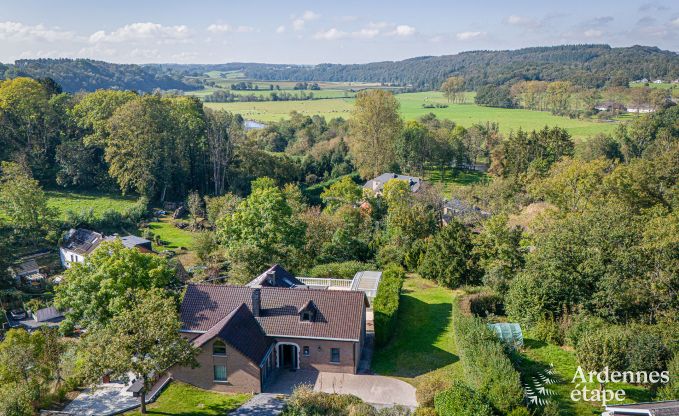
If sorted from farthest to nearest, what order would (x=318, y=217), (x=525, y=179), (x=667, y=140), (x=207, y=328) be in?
(x=667, y=140) < (x=525, y=179) < (x=318, y=217) < (x=207, y=328)

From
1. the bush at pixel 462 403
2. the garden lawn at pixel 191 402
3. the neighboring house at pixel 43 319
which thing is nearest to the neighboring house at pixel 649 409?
the bush at pixel 462 403

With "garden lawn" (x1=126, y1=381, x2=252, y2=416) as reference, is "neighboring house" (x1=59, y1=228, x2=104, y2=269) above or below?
above

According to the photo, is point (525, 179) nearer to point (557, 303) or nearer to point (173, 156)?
point (557, 303)

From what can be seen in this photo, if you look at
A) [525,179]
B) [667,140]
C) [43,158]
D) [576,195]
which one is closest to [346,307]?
[576,195]

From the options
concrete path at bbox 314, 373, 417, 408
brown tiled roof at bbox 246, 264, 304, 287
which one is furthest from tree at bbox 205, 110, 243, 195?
concrete path at bbox 314, 373, 417, 408

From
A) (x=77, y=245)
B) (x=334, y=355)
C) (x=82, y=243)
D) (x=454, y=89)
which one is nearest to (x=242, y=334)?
(x=334, y=355)

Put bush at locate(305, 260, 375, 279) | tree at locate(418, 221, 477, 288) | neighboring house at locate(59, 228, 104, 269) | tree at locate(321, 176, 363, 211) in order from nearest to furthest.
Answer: tree at locate(418, 221, 477, 288) → bush at locate(305, 260, 375, 279) → neighboring house at locate(59, 228, 104, 269) → tree at locate(321, 176, 363, 211)

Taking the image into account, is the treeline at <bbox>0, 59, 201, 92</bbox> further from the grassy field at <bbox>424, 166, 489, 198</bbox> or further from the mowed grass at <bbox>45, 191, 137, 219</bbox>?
the grassy field at <bbox>424, 166, 489, 198</bbox>
